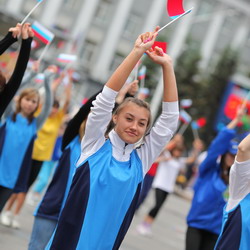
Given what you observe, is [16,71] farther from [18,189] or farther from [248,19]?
[248,19]

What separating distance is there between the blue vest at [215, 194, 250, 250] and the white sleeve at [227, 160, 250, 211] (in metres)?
0.05

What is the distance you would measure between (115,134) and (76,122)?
1.09m

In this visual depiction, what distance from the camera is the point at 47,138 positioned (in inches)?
339

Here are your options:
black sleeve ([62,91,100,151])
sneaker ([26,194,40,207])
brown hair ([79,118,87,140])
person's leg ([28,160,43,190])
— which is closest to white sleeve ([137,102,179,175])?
black sleeve ([62,91,100,151])

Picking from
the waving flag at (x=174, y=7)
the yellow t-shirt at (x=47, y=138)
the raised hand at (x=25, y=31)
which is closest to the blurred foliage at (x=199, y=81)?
the yellow t-shirt at (x=47, y=138)

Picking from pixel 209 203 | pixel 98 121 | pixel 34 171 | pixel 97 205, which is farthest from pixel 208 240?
pixel 34 171

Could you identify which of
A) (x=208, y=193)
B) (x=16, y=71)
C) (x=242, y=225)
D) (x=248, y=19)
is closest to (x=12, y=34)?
(x=16, y=71)

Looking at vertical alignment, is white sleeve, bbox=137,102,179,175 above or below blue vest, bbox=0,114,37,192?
above

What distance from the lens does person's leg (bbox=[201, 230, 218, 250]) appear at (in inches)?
220

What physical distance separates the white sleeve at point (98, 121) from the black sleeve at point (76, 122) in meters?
0.98

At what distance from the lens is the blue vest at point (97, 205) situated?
3.59 meters

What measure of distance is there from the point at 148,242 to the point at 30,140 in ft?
11.1

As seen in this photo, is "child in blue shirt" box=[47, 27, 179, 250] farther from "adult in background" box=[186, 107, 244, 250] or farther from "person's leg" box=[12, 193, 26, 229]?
"person's leg" box=[12, 193, 26, 229]

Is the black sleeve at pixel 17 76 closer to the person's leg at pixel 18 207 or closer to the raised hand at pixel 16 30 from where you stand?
the raised hand at pixel 16 30
